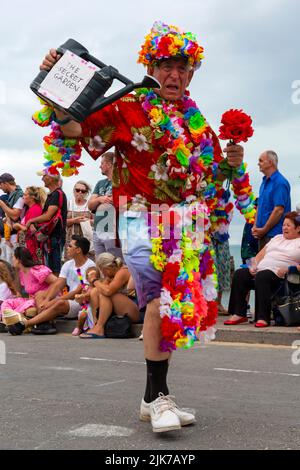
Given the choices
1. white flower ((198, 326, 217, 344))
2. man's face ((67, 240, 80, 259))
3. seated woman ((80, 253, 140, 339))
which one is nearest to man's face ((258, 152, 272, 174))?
seated woman ((80, 253, 140, 339))

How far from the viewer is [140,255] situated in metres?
4.20

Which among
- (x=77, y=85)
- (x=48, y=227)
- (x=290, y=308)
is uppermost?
(x=77, y=85)

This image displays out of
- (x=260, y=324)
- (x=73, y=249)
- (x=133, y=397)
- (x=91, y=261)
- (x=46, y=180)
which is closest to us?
(x=133, y=397)

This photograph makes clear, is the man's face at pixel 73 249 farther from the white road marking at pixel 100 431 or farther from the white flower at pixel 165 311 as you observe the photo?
the white flower at pixel 165 311

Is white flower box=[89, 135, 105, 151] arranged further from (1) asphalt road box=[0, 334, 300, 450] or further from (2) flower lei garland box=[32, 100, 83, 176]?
(1) asphalt road box=[0, 334, 300, 450]

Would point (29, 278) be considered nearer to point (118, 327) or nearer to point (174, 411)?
point (118, 327)

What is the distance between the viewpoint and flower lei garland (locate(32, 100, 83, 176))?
417 centimetres

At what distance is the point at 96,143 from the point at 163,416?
1546mm

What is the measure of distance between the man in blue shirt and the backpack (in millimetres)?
2977

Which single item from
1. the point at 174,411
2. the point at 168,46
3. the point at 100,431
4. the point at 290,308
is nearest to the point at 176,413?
the point at 174,411

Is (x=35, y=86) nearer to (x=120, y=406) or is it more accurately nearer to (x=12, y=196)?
(x=120, y=406)

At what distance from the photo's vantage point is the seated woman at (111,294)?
30.4ft

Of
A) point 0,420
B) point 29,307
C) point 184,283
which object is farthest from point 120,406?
point 29,307

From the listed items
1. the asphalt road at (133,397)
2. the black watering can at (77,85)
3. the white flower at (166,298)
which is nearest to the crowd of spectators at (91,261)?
the asphalt road at (133,397)
